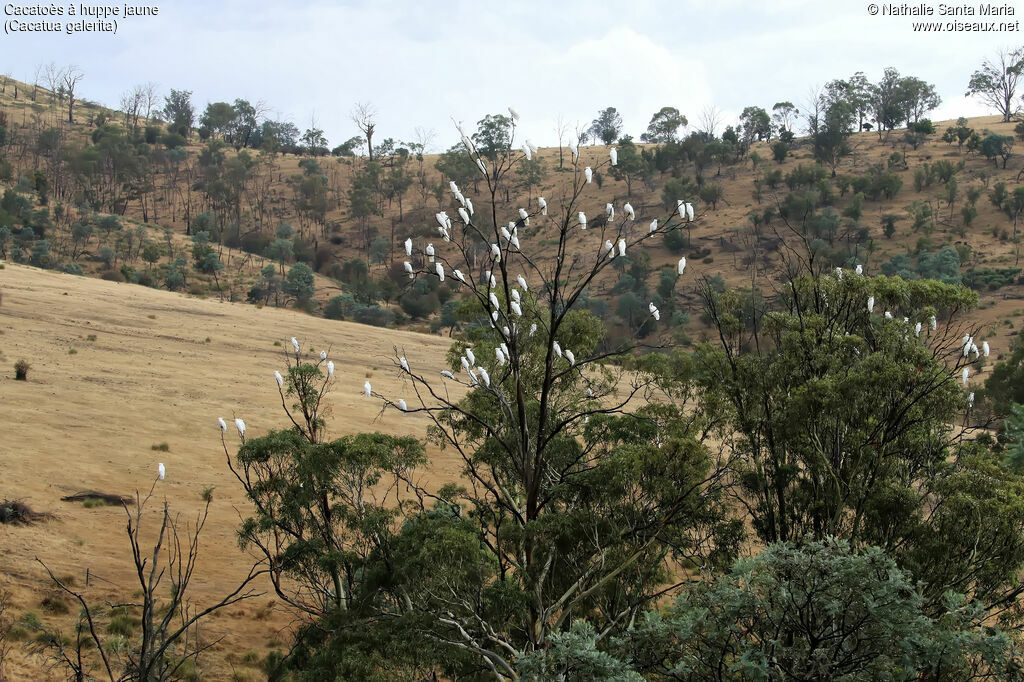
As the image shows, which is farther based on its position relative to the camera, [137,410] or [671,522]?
[137,410]

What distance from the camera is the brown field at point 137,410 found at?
18703 mm

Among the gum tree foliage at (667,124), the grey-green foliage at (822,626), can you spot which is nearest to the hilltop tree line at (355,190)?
the gum tree foliage at (667,124)

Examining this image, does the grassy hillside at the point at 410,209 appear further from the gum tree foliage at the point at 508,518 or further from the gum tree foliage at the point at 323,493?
the gum tree foliage at the point at 323,493

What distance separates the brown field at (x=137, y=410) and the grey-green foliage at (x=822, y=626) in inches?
458

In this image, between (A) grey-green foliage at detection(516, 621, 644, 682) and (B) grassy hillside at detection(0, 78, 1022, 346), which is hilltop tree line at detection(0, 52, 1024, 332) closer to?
(B) grassy hillside at detection(0, 78, 1022, 346)

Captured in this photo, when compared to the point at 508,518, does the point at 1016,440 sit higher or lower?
lower

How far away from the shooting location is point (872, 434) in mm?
12734

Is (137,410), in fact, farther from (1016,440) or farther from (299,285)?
(299,285)

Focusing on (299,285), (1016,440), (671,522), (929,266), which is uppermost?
(929,266)

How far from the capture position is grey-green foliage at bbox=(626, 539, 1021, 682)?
6.80m

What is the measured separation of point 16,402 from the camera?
27.9 meters

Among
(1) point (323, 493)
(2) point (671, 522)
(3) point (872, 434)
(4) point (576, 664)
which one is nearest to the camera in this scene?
(4) point (576, 664)

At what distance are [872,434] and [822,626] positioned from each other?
21.1 ft

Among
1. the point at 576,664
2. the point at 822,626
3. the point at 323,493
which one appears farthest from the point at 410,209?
the point at 822,626
